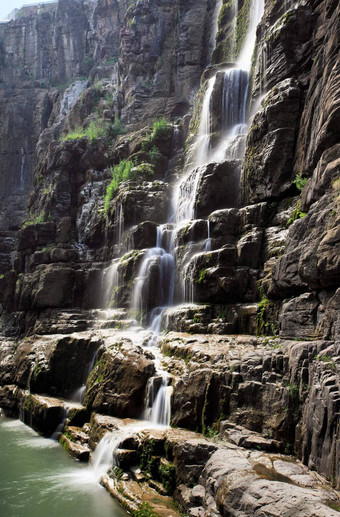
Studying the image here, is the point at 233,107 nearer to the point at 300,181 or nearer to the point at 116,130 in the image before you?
the point at 300,181

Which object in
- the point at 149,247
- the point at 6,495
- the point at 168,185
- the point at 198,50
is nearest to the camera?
the point at 6,495

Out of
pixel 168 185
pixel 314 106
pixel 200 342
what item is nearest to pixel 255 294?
pixel 200 342

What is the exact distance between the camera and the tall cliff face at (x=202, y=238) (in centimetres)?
889

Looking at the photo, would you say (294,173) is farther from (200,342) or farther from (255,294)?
(200,342)

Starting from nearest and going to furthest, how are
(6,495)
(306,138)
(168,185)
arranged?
1. (6,495)
2. (306,138)
3. (168,185)

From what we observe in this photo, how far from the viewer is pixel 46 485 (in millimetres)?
9750

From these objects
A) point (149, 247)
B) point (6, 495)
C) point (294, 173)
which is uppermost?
point (294, 173)

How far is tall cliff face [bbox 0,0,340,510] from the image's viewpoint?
8891 mm

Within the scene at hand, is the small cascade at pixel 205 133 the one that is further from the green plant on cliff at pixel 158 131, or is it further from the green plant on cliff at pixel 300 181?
the green plant on cliff at pixel 300 181

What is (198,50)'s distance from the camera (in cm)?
3641

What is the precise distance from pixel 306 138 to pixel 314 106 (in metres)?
1.11

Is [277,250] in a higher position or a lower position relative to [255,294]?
higher

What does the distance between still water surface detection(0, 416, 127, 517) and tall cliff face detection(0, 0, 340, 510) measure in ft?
6.52

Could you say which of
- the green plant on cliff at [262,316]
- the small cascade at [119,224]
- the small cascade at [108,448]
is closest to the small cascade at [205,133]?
the small cascade at [119,224]
